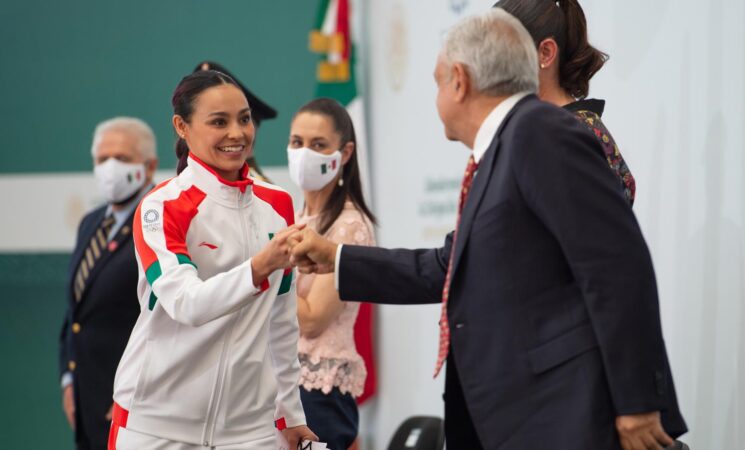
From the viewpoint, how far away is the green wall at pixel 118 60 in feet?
20.6

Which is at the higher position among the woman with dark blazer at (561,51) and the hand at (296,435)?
the woman with dark blazer at (561,51)

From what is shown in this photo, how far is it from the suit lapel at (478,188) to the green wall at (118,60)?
14.0 feet

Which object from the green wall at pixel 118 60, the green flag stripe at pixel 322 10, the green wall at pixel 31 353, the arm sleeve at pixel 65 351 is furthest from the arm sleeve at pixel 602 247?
the green wall at pixel 31 353

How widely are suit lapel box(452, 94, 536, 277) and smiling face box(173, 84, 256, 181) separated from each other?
596 millimetres

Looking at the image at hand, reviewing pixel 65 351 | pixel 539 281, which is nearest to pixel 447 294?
pixel 539 281

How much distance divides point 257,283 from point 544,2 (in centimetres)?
99

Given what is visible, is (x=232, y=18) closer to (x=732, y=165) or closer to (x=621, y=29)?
(x=621, y=29)

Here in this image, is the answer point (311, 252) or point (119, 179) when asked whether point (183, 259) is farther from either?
point (119, 179)

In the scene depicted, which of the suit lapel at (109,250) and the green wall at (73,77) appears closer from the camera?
the suit lapel at (109,250)

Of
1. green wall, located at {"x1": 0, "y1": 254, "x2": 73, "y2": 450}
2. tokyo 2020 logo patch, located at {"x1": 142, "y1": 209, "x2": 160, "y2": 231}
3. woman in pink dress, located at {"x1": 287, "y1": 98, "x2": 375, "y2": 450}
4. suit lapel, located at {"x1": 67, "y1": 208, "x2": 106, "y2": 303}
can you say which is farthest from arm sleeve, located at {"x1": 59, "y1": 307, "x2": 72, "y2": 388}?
green wall, located at {"x1": 0, "y1": 254, "x2": 73, "y2": 450}

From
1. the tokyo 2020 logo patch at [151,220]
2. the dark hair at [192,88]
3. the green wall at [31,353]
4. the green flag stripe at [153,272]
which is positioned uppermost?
the dark hair at [192,88]

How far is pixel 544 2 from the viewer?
2.49 m

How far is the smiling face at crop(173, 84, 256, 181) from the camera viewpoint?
2.36 m

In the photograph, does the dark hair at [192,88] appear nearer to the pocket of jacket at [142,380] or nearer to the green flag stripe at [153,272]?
the green flag stripe at [153,272]
